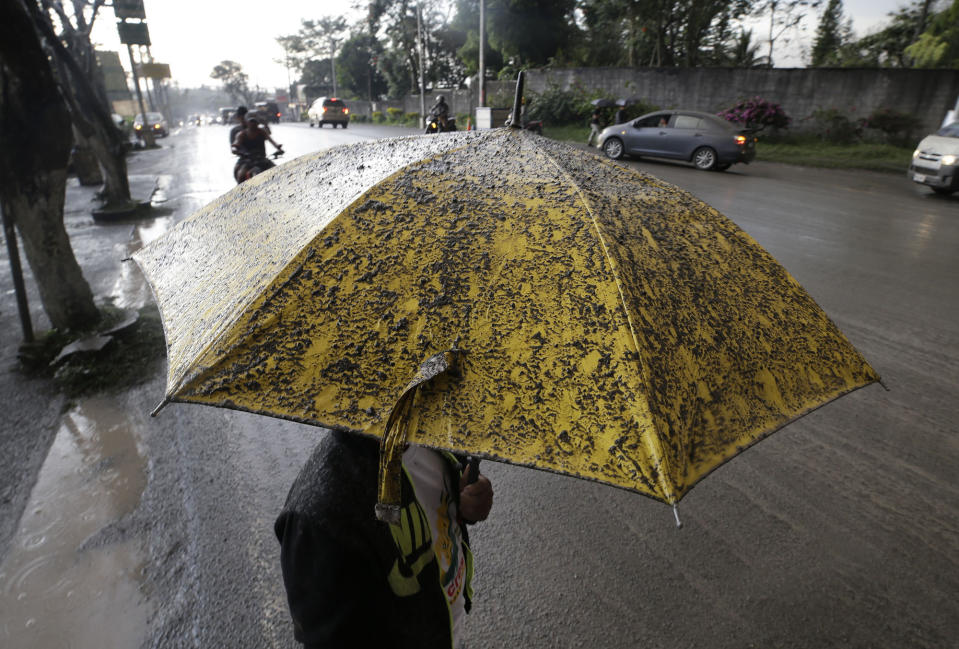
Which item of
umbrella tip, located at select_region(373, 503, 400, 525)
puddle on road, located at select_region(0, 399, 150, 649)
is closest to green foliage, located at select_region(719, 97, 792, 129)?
puddle on road, located at select_region(0, 399, 150, 649)

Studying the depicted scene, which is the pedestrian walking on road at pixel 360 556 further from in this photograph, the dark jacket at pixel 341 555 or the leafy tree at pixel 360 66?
the leafy tree at pixel 360 66

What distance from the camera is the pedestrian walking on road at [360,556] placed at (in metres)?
1.17

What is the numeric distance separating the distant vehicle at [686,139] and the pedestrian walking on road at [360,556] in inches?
599

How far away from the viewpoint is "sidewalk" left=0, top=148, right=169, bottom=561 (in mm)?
3346

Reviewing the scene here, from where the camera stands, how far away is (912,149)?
1823 centimetres

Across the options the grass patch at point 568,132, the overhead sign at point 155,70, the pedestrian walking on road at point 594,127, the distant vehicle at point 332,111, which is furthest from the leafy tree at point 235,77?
the pedestrian walking on road at point 594,127

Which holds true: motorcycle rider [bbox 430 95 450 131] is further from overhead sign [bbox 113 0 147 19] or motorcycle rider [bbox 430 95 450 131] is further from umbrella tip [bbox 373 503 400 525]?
umbrella tip [bbox 373 503 400 525]

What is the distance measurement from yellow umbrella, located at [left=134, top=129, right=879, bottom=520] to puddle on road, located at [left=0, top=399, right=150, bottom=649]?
5.86 feet

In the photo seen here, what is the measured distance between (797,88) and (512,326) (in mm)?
25008

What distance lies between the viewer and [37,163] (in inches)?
191

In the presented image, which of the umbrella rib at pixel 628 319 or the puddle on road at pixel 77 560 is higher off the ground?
the umbrella rib at pixel 628 319

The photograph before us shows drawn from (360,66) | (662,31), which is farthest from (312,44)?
(662,31)

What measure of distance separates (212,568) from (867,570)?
10.2 feet

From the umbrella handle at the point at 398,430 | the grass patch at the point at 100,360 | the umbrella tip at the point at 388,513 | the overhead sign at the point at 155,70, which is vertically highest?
the overhead sign at the point at 155,70
